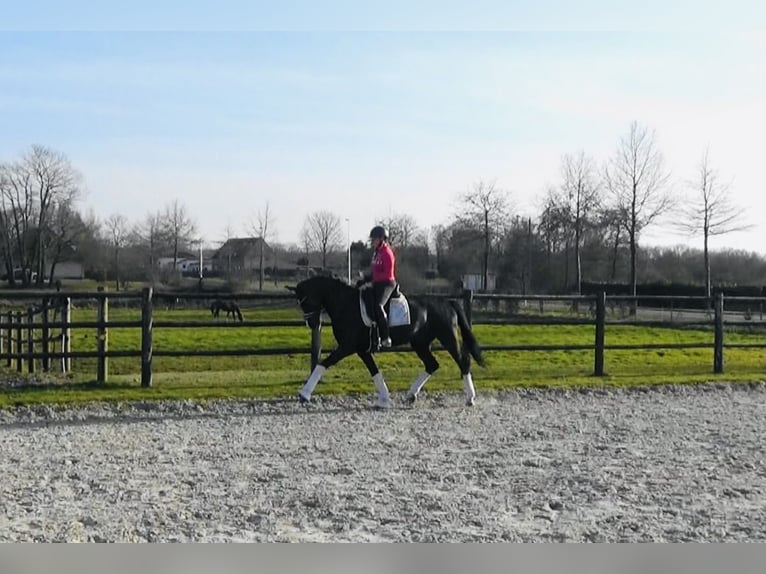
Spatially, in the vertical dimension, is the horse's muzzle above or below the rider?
below

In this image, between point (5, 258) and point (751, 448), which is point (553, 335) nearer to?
point (751, 448)

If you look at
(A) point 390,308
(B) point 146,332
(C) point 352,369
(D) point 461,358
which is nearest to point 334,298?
(A) point 390,308

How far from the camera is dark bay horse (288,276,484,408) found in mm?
9180

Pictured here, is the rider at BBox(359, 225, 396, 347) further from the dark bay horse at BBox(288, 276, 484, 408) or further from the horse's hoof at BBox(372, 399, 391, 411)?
the horse's hoof at BBox(372, 399, 391, 411)

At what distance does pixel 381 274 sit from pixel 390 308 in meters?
0.50

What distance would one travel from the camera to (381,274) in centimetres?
888

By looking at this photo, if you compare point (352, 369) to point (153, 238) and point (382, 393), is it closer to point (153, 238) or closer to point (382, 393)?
point (382, 393)

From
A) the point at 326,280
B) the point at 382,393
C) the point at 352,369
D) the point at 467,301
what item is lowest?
the point at 352,369

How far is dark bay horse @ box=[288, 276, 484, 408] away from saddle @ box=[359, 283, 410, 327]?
82 millimetres

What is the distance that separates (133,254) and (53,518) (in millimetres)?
54380

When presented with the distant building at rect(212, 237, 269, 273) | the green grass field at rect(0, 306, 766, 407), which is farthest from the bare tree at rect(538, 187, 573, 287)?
the distant building at rect(212, 237, 269, 273)

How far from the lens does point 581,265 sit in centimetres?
4091

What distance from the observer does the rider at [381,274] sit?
888 centimetres

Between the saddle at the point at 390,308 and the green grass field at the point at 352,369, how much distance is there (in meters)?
1.44
